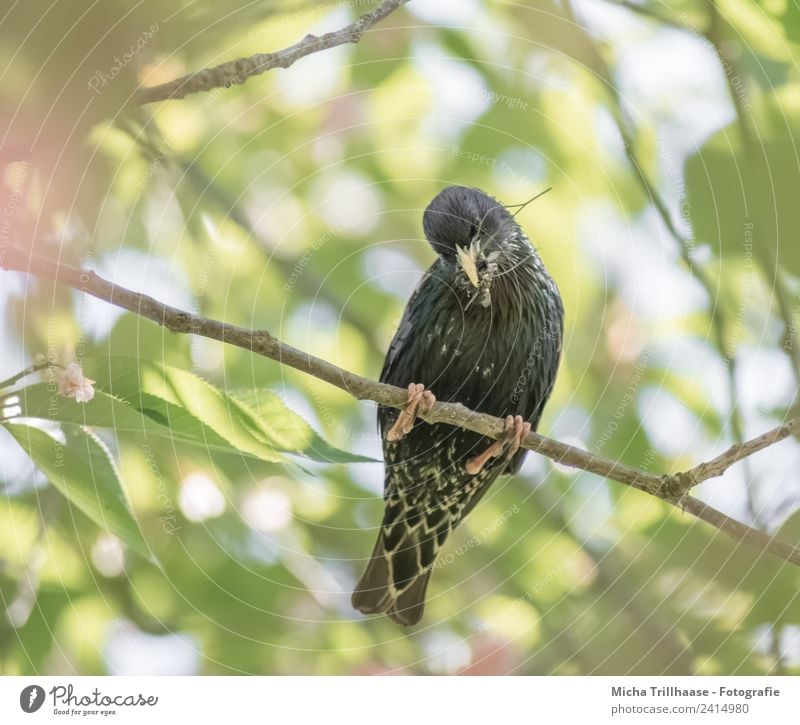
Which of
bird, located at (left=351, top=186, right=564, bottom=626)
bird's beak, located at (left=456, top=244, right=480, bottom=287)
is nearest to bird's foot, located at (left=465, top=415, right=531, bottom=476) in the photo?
bird, located at (left=351, top=186, right=564, bottom=626)

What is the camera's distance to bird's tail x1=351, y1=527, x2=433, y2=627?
8.14 feet

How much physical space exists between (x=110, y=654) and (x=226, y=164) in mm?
1238

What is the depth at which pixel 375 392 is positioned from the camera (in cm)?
189

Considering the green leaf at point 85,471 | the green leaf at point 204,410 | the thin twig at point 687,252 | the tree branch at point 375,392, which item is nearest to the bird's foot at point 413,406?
the tree branch at point 375,392

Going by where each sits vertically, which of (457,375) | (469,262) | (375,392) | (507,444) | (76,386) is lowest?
(76,386)

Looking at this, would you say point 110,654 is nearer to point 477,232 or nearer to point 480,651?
point 480,651

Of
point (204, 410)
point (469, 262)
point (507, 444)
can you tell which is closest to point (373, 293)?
point (469, 262)

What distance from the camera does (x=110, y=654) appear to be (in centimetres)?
215

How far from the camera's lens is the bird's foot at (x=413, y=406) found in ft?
6.91

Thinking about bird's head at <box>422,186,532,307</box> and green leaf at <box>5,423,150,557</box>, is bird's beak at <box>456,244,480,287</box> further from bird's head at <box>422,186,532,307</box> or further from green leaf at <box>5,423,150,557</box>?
green leaf at <box>5,423,150,557</box>

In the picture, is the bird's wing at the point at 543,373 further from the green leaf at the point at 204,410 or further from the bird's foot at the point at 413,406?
the green leaf at the point at 204,410

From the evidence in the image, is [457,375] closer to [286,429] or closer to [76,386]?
[286,429]

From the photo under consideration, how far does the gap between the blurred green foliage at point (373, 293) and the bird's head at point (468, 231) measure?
5cm

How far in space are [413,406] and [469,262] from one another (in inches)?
17.9
